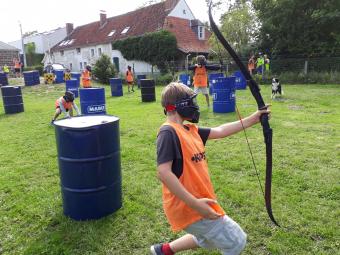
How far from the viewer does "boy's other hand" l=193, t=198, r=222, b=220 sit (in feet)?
7.86

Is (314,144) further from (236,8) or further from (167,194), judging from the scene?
(236,8)

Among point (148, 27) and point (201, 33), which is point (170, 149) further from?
point (201, 33)

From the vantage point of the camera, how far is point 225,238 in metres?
2.59

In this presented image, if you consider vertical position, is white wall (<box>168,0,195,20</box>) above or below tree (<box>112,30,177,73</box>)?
above

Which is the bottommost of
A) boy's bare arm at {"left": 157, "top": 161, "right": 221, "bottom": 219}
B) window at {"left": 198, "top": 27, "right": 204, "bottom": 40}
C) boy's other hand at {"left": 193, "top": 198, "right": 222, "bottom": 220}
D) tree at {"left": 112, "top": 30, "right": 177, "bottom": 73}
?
boy's other hand at {"left": 193, "top": 198, "right": 222, "bottom": 220}

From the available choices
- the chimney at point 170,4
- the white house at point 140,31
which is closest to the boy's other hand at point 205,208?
the white house at point 140,31

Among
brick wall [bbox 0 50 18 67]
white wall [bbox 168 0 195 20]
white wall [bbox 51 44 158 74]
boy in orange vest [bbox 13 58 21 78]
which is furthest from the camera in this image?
brick wall [bbox 0 50 18 67]

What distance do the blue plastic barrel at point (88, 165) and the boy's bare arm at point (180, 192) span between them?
186cm

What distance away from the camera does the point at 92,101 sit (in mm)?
10734

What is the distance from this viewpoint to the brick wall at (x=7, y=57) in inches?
1772

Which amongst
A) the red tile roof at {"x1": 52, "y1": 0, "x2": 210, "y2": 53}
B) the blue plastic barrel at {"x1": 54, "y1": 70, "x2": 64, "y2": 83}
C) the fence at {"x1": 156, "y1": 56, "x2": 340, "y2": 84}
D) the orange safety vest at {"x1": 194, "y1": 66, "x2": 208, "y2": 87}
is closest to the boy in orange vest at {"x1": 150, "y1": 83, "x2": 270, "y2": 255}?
the orange safety vest at {"x1": 194, "y1": 66, "x2": 208, "y2": 87}

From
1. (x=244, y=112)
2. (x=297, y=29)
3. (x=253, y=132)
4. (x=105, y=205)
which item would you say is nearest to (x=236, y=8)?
(x=297, y=29)

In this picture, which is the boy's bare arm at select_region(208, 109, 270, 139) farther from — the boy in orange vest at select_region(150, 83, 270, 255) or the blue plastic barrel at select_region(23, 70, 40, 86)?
the blue plastic barrel at select_region(23, 70, 40, 86)

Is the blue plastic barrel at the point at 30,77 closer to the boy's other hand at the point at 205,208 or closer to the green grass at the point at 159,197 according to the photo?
the green grass at the point at 159,197
